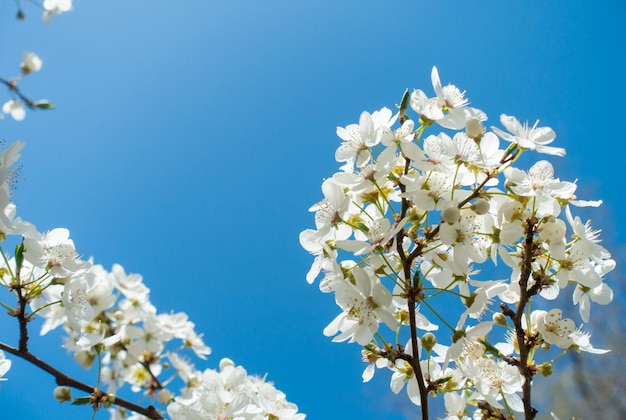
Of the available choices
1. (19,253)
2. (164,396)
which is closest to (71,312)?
(19,253)

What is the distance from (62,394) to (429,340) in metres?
1.30

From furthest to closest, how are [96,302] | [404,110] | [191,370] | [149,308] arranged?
[191,370], [149,308], [96,302], [404,110]

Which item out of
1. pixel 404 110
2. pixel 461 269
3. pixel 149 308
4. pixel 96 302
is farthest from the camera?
pixel 149 308

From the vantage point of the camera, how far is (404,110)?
4.24ft

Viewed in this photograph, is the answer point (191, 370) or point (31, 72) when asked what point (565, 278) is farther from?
point (31, 72)

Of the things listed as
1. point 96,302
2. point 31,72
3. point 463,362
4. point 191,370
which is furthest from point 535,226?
point 31,72

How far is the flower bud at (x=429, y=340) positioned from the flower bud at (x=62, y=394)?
126 cm

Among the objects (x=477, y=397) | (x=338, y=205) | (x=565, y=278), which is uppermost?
(x=338, y=205)

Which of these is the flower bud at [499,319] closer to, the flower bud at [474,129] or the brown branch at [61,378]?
the flower bud at [474,129]

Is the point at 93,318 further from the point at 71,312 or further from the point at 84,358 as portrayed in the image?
the point at 84,358

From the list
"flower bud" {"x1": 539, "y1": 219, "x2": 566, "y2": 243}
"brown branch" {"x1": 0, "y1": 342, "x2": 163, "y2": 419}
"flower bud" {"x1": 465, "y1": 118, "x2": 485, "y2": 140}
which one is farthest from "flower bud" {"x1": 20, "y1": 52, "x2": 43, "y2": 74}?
"flower bud" {"x1": 539, "y1": 219, "x2": 566, "y2": 243}

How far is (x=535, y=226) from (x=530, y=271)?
103 millimetres

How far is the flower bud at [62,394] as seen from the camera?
1.84m

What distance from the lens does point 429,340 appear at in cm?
138
